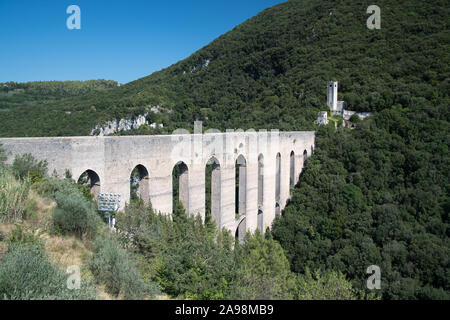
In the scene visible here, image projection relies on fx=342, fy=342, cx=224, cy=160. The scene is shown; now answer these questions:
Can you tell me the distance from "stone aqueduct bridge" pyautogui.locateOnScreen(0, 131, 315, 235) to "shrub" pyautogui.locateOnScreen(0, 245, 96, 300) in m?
5.22

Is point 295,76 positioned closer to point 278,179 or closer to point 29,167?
point 278,179

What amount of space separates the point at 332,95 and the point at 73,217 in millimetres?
34003

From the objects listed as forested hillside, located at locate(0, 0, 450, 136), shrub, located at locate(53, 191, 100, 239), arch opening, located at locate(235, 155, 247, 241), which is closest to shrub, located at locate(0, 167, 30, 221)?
shrub, located at locate(53, 191, 100, 239)

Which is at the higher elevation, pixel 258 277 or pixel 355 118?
pixel 355 118

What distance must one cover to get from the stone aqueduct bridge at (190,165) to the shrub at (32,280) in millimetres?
5220

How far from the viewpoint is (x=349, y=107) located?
120 feet

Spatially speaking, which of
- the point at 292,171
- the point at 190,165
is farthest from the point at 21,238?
the point at 292,171

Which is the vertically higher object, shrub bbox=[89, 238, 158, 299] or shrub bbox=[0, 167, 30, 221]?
shrub bbox=[0, 167, 30, 221]

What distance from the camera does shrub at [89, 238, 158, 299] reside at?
6.46 metres

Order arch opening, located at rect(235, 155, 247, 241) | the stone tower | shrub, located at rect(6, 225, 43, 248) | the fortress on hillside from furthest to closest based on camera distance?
1. the stone tower
2. the fortress on hillside
3. arch opening, located at rect(235, 155, 247, 241)
4. shrub, located at rect(6, 225, 43, 248)

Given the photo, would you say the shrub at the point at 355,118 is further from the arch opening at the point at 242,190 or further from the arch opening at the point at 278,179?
the arch opening at the point at 242,190

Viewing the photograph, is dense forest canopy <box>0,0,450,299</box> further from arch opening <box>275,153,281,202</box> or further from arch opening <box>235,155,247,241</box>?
arch opening <box>235,155,247,241</box>

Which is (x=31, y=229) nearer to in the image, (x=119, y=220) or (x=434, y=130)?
(x=119, y=220)
